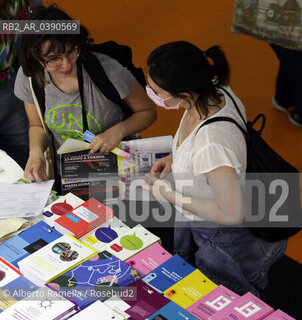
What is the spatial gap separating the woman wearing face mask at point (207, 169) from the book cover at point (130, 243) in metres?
0.25

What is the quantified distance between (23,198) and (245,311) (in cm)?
139

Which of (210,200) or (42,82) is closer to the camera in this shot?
(210,200)

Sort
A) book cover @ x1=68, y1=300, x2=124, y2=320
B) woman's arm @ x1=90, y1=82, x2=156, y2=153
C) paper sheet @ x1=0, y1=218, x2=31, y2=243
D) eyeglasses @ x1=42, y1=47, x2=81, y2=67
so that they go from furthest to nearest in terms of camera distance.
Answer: woman's arm @ x1=90, y1=82, x2=156, y2=153
eyeglasses @ x1=42, y1=47, x2=81, y2=67
paper sheet @ x1=0, y1=218, x2=31, y2=243
book cover @ x1=68, y1=300, x2=124, y2=320

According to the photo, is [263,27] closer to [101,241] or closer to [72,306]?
[101,241]

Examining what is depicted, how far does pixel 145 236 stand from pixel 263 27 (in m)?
3.07

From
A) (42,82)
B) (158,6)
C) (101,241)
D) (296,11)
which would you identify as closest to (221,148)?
Answer: (101,241)

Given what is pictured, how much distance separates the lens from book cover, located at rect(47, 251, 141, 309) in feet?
7.41

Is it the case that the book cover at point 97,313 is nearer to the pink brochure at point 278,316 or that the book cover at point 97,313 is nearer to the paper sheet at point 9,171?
the pink brochure at point 278,316

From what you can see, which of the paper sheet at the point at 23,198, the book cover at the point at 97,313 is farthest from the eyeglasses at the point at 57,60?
the book cover at the point at 97,313

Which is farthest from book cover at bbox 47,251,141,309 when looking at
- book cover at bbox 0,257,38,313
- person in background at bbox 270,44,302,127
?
person in background at bbox 270,44,302,127

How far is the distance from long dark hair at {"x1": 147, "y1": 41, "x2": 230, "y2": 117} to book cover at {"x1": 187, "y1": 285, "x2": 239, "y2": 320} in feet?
2.73

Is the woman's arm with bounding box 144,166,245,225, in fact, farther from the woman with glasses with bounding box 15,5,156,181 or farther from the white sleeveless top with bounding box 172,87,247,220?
the woman with glasses with bounding box 15,5,156,181

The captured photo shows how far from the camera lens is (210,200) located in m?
2.58

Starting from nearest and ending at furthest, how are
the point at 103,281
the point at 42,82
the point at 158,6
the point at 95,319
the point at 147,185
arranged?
the point at 95,319 → the point at 103,281 → the point at 147,185 → the point at 42,82 → the point at 158,6
